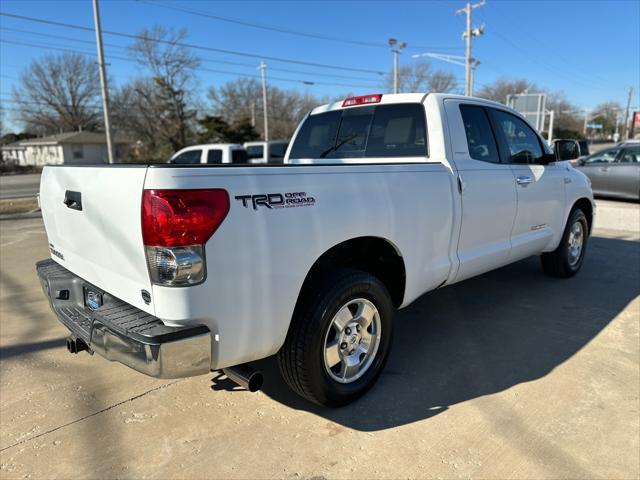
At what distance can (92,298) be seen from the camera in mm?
2719

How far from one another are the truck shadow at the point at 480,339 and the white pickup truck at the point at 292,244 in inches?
10.9

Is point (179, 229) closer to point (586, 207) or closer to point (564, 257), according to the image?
point (564, 257)

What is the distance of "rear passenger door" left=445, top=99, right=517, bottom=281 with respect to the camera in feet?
12.0

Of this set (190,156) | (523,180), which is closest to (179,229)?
(523,180)

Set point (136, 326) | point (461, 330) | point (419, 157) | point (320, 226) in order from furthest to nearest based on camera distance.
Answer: point (461, 330) → point (419, 157) → point (320, 226) → point (136, 326)

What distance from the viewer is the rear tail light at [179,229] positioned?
2033 millimetres

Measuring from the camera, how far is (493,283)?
567 cm

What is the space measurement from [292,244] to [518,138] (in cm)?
324

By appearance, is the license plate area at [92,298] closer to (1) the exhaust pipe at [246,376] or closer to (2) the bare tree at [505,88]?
(1) the exhaust pipe at [246,376]

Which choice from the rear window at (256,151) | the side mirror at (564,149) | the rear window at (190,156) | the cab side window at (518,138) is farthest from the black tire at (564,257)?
the rear window at (256,151)

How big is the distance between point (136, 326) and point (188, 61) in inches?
1917

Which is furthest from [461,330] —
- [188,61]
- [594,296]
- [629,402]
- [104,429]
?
[188,61]

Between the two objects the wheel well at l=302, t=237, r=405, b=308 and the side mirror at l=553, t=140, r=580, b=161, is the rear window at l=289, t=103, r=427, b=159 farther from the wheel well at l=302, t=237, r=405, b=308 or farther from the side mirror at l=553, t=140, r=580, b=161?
the side mirror at l=553, t=140, r=580, b=161

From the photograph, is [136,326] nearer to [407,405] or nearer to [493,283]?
[407,405]
